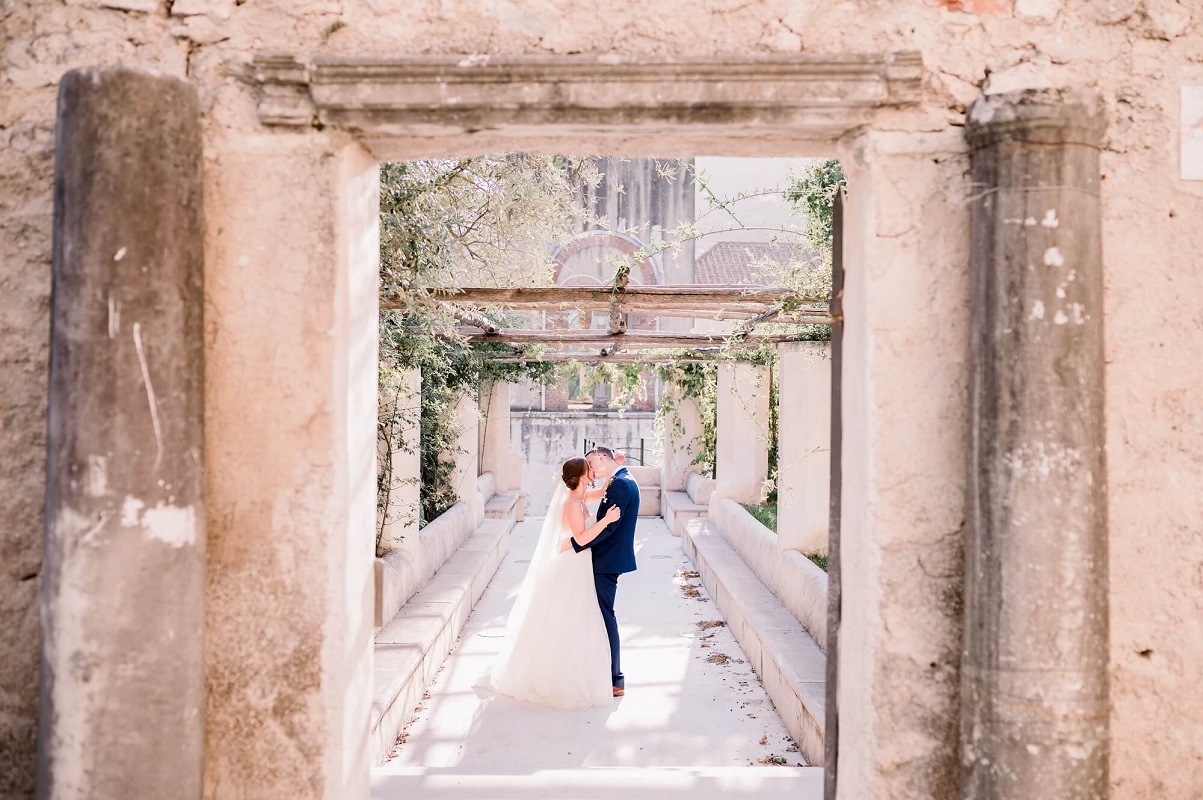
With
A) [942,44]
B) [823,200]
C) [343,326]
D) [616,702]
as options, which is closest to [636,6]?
[942,44]

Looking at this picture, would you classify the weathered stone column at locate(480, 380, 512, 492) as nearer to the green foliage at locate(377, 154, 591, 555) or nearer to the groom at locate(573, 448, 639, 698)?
the green foliage at locate(377, 154, 591, 555)

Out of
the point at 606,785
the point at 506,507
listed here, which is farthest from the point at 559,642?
the point at 506,507

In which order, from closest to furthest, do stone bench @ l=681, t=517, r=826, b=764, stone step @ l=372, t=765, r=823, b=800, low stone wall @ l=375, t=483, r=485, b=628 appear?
1. stone step @ l=372, t=765, r=823, b=800
2. stone bench @ l=681, t=517, r=826, b=764
3. low stone wall @ l=375, t=483, r=485, b=628

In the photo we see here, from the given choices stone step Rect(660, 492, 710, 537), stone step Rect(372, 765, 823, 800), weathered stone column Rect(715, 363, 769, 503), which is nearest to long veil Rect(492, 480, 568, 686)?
stone step Rect(372, 765, 823, 800)

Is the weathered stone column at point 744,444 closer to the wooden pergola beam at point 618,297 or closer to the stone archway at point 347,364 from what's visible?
the wooden pergola beam at point 618,297

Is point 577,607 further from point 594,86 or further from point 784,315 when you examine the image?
point 594,86

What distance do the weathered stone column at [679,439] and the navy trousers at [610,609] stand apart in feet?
26.8

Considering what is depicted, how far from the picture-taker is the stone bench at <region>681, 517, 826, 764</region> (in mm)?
4020

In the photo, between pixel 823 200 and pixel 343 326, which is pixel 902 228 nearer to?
pixel 343 326

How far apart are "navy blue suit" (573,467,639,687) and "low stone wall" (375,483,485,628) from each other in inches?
55.0

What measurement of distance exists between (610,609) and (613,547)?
427 millimetres

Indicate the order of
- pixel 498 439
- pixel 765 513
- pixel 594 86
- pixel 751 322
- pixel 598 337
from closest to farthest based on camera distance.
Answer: pixel 594 86 → pixel 751 322 → pixel 598 337 → pixel 765 513 → pixel 498 439

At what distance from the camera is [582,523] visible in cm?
520

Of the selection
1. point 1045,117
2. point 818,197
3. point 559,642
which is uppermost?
point 818,197
